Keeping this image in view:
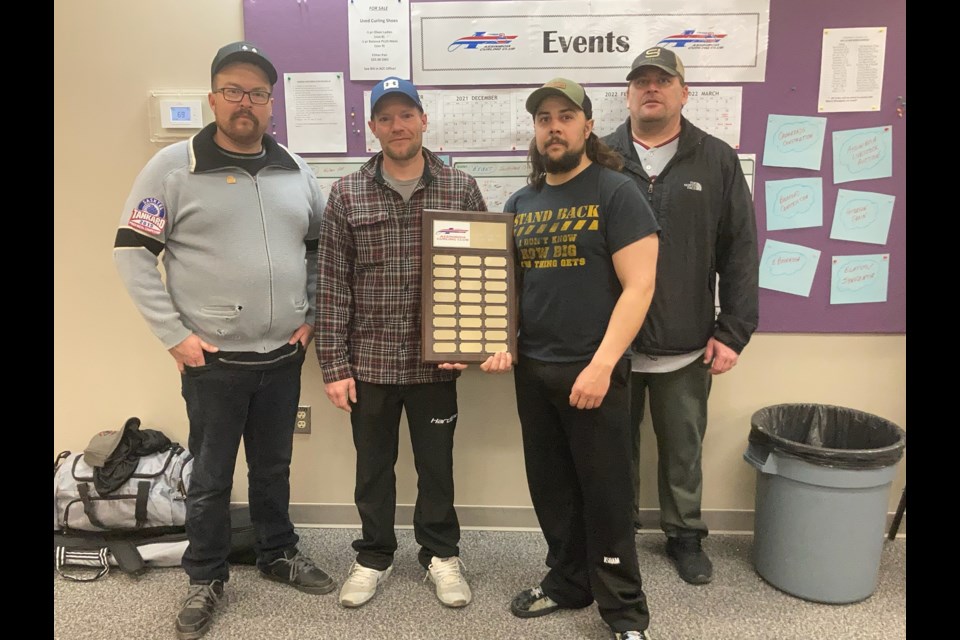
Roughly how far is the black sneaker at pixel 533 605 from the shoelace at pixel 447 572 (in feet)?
0.73

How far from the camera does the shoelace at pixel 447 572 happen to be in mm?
1984

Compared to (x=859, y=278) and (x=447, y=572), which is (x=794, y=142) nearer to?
(x=859, y=278)

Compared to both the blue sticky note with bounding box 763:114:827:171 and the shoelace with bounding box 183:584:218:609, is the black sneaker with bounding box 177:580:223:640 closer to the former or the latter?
the shoelace with bounding box 183:584:218:609

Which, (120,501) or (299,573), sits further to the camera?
(120,501)

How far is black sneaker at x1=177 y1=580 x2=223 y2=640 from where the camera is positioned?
1811 millimetres

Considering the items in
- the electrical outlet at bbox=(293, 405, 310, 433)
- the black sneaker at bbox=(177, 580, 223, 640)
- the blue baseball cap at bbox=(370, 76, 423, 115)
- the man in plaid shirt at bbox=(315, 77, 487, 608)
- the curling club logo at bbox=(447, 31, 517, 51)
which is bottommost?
the black sneaker at bbox=(177, 580, 223, 640)

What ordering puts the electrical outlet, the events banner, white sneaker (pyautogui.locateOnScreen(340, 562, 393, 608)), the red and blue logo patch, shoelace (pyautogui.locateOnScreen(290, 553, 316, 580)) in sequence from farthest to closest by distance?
1. the electrical outlet
2. the events banner
3. shoelace (pyautogui.locateOnScreen(290, 553, 316, 580))
4. white sneaker (pyautogui.locateOnScreen(340, 562, 393, 608))
5. the red and blue logo patch

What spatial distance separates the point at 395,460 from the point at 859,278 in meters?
1.99

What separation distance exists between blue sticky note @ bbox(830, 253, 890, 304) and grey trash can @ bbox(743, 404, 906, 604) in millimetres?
506


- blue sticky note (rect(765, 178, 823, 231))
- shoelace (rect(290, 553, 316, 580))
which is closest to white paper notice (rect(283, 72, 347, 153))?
shoelace (rect(290, 553, 316, 580))

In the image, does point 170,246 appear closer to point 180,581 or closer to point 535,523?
point 180,581

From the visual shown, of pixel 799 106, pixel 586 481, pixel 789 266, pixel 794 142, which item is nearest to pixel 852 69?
pixel 799 106

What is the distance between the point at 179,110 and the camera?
2256 millimetres

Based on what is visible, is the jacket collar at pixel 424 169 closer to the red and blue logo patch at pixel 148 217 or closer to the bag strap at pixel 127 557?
the red and blue logo patch at pixel 148 217
